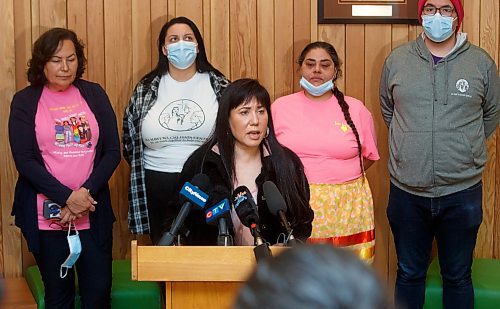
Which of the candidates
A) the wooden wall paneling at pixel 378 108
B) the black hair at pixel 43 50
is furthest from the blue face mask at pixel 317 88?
the black hair at pixel 43 50

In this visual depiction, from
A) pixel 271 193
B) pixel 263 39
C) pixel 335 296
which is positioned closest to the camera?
pixel 335 296

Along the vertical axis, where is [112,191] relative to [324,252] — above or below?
below

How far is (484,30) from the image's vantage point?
14.8 ft

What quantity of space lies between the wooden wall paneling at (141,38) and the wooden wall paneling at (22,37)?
0.54m

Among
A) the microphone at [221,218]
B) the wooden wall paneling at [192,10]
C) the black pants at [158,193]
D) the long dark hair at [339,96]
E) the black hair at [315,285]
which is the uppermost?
the wooden wall paneling at [192,10]

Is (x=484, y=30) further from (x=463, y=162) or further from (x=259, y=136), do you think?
(x=259, y=136)

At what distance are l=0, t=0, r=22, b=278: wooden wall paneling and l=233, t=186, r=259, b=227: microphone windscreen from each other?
2275mm

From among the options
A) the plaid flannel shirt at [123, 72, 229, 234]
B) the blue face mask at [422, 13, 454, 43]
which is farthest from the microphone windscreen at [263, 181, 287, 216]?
the blue face mask at [422, 13, 454, 43]

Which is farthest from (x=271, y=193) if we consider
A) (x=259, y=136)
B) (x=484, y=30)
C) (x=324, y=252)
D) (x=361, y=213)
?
(x=484, y=30)

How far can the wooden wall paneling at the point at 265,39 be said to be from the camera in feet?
14.5

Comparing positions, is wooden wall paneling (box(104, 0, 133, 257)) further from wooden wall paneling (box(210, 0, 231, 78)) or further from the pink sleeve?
the pink sleeve

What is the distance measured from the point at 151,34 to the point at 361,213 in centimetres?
149

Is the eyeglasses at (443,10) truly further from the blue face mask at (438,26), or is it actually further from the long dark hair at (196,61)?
the long dark hair at (196,61)

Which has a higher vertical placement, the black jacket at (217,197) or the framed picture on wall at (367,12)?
the framed picture on wall at (367,12)
